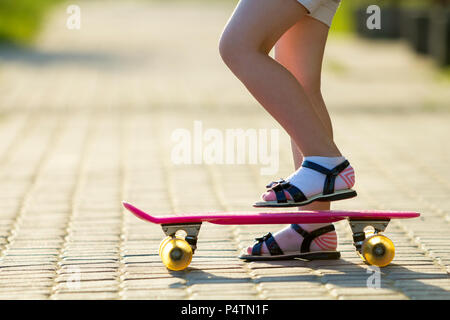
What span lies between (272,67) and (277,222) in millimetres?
646

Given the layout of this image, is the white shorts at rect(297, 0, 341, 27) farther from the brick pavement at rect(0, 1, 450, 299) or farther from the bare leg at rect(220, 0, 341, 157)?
the brick pavement at rect(0, 1, 450, 299)

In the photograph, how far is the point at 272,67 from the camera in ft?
13.5

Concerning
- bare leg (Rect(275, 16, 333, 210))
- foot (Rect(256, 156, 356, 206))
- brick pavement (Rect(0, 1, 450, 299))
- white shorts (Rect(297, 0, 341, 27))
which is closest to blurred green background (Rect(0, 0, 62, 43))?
brick pavement (Rect(0, 1, 450, 299))

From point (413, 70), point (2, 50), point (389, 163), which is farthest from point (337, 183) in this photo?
point (2, 50)

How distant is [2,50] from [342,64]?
7.28 metres

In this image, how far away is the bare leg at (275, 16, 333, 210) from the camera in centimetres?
437

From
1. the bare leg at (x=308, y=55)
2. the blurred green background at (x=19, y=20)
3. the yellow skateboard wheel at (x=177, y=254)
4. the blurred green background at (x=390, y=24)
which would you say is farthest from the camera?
the blurred green background at (x=19, y=20)

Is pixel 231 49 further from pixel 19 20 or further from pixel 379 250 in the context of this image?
pixel 19 20

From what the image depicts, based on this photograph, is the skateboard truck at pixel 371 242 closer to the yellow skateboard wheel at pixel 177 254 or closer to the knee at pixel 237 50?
the yellow skateboard wheel at pixel 177 254

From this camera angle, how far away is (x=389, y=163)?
7805mm

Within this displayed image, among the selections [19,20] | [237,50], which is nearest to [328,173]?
[237,50]

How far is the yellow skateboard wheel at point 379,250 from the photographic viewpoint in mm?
4211

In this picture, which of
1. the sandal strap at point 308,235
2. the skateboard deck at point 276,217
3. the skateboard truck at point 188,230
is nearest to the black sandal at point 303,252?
the sandal strap at point 308,235

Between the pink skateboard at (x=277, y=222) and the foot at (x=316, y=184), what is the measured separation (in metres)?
0.07
